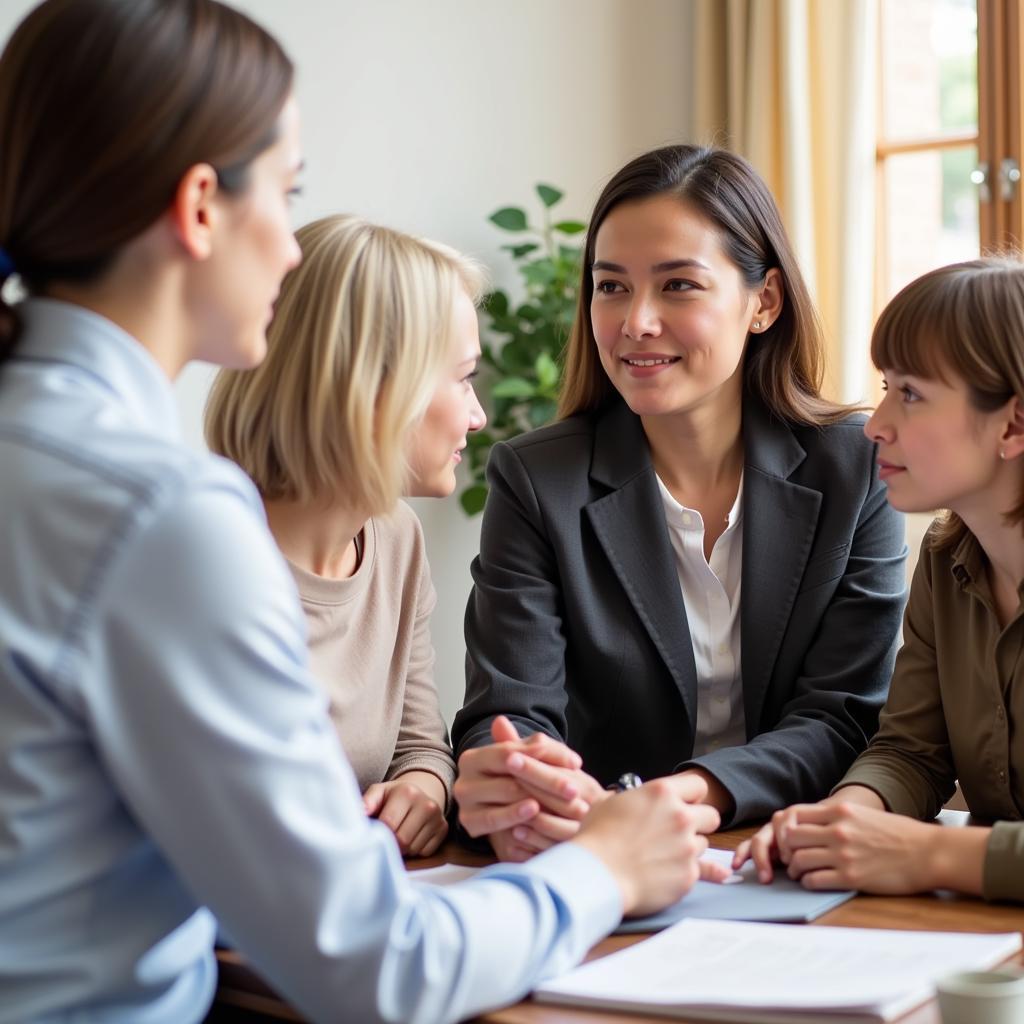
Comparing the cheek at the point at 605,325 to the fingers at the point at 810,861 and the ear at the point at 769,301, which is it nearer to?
the ear at the point at 769,301

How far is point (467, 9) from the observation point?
4352mm

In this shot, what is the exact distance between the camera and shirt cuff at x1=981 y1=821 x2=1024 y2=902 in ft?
4.39

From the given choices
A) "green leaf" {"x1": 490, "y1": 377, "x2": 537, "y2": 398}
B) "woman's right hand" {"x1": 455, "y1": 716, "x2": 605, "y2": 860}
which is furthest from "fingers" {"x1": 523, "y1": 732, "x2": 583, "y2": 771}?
"green leaf" {"x1": 490, "y1": 377, "x2": 537, "y2": 398}

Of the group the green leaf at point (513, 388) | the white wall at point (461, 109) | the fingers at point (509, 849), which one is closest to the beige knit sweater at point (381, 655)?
the fingers at point (509, 849)

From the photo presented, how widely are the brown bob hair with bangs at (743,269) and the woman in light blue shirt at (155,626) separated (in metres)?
1.19

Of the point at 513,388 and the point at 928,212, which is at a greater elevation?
the point at 928,212

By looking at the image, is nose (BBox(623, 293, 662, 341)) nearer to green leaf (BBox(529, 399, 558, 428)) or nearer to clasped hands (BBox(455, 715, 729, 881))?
clasped hands (BBox(455, 715, 729, 881))

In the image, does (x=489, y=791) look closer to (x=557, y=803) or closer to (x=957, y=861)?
(x=557, y=803)

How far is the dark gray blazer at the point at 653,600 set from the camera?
Answer: 199 centimetres

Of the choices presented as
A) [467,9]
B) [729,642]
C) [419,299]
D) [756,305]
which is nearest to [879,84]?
[467,9]

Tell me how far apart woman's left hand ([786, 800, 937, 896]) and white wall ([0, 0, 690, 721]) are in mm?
2620

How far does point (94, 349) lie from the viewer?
104 centimetres

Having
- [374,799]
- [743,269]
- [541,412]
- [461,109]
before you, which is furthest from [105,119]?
[461,109]

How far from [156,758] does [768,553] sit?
1343mm
